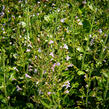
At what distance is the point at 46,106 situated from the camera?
7.99 ft

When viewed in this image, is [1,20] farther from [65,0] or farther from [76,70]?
[76,70]


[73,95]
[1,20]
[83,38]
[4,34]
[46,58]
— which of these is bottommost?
[73,95]

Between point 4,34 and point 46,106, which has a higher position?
point 4,34

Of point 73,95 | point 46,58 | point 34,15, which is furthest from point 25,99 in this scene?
point 34,15

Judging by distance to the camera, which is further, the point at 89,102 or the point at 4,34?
the point at 4,34

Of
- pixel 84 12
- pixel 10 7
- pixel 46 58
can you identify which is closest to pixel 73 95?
pixel 46 58

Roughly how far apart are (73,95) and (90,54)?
0.80 metres

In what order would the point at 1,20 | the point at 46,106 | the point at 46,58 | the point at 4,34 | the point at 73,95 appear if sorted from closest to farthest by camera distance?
the point at 46,58 < the point at 46,106 < the point at 73,95 < the point at 4,34 < the point at 1,20

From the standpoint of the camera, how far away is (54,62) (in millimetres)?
2904

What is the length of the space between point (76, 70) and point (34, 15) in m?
1.78

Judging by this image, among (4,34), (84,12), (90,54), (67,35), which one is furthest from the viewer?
(84,12)

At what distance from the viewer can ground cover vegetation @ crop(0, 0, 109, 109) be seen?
2.31 m

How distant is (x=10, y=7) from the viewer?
4.39 m

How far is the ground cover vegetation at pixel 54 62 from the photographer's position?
7.57 feet
